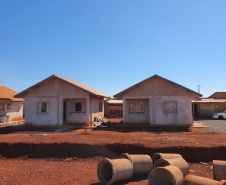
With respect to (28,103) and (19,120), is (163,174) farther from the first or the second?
(19,120)

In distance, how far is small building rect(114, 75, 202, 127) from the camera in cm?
1734

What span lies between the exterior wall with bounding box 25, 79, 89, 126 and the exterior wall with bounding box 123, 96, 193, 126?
475cm

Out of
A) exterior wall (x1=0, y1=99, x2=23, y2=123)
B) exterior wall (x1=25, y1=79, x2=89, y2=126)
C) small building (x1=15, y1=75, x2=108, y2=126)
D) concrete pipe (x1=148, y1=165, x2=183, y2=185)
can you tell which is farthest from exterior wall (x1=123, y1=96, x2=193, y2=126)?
exterior wall (x1=0, y1=99, x2=23, y2=123)

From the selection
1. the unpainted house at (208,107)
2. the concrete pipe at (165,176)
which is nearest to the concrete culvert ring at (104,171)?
the concrete pipe at (165,176)

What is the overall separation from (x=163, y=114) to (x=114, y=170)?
12.4 m

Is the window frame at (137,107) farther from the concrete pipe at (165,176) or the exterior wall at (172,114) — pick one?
the concrete pipe at (165,176)

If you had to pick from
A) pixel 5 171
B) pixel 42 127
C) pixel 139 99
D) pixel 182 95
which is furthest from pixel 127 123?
pixel 5 171

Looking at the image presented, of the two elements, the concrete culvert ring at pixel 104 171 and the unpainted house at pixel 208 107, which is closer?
the concrete culvert ring at pixel 104 171

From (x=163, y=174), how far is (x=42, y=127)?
14.9m

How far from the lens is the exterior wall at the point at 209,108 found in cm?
2911

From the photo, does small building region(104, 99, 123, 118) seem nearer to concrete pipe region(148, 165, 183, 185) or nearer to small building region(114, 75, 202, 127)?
small building region(114, 75, 202, 127)

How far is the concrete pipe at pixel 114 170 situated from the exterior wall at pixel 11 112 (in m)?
21.1

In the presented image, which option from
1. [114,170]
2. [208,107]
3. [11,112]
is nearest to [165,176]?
[114,170]

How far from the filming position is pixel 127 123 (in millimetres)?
18469
